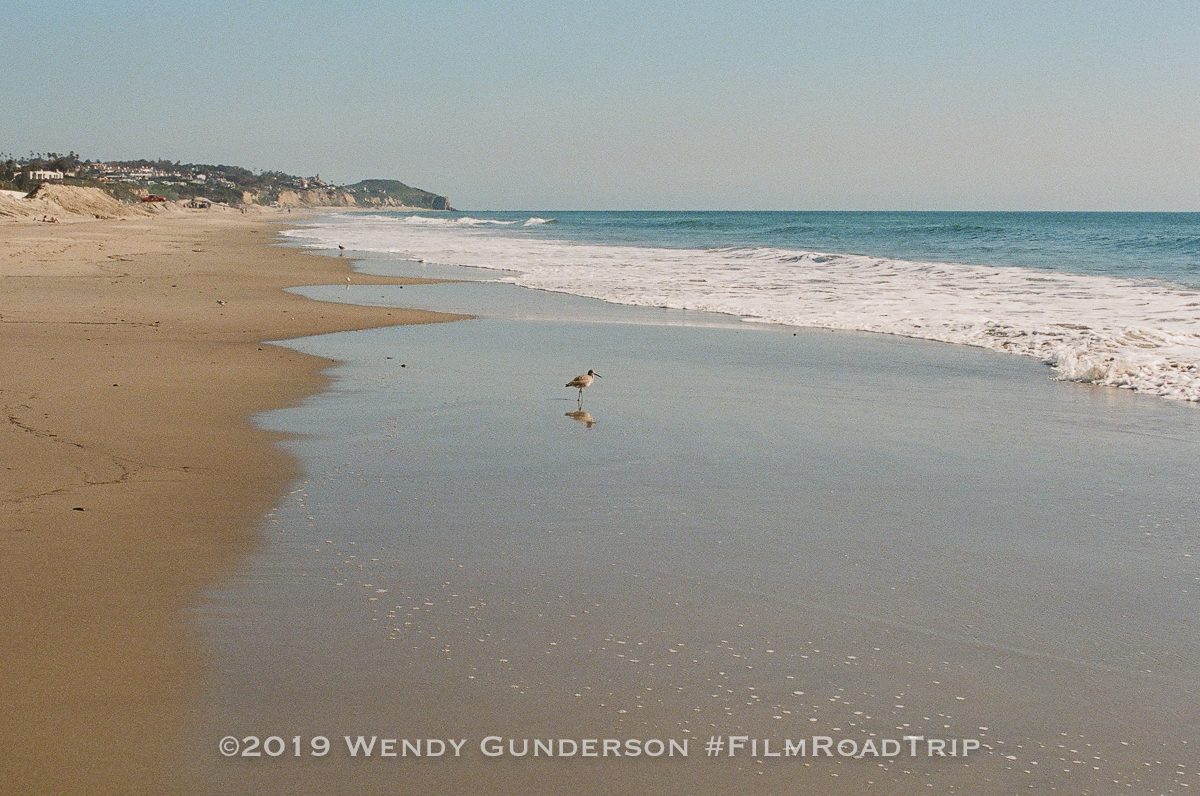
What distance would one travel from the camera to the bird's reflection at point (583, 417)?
9.27 meters

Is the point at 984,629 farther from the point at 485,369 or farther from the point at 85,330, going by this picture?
the point at 85,330

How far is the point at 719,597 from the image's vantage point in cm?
514

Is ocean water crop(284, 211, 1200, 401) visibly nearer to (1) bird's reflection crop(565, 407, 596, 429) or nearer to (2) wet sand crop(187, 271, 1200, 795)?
(2) wet sand crop(187, 271, 1200, 795)

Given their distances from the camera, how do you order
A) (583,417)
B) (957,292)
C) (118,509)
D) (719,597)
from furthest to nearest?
1. (957,292)
2. (583,417)
3. (118,509)
4. (719,597)

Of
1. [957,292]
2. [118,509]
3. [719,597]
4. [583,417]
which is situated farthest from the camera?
[957,292]

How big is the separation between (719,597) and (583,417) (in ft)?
14.7

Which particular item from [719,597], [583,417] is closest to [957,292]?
[583,417]

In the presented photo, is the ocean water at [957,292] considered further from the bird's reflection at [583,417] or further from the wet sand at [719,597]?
the bird's reflection at [583,417]

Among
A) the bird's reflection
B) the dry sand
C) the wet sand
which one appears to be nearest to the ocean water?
the wet sand

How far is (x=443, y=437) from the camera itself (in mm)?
8570

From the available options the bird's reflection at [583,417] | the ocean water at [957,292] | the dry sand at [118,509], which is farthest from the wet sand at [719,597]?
the ocean water at [957,292]

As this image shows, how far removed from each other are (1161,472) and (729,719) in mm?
5206

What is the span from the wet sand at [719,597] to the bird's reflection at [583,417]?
88 millimetres

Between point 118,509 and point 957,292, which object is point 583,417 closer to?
point 118,509
